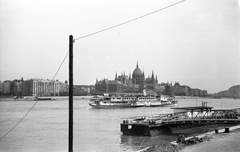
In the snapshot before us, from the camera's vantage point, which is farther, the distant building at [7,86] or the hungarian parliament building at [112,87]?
the hungarian parliament building at [112,87]

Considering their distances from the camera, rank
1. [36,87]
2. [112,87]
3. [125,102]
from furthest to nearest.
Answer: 1. [112,87]
2. [36,87]
3. [125,102]

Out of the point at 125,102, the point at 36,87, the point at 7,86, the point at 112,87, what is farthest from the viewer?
the point at 112,87

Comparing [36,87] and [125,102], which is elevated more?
[36,87]

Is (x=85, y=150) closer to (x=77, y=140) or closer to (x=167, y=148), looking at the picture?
(x=77, y=140)

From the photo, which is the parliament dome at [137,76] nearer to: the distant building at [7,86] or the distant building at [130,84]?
the distant building at [130,84]

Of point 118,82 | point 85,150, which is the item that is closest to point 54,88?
point 118,82

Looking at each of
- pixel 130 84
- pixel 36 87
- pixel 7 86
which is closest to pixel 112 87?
pixel 130 84

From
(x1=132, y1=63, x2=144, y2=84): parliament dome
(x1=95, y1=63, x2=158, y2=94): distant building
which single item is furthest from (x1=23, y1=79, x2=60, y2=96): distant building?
(x1=132, y1=63, x2=144, y2=84): parliament dome

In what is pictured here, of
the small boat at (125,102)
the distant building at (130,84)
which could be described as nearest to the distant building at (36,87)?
the distant building at (130,84)

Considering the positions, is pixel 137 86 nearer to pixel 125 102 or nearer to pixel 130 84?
pixel 130 84
